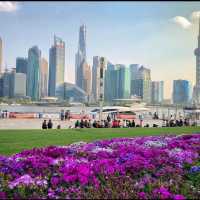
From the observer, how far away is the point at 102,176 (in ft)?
21.2

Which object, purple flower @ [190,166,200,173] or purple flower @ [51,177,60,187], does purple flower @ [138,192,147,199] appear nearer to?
purple flower @ [51,177,60,187]

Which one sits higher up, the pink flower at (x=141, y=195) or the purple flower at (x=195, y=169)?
the purple flower at (x=195, y=169)

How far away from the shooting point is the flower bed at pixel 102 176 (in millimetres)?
5555

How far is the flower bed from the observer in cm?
555

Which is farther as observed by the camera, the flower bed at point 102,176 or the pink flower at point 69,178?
the pink flower at point 69,178

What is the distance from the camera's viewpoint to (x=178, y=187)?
6.11m

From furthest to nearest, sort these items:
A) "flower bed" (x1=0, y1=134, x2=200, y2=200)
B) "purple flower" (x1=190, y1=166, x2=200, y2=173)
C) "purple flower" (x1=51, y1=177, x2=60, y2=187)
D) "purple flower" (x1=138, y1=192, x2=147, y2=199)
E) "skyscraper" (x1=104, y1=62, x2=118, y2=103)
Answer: "skyscraper" (x1=104, y1=62, x2=118, y2=103)
"purple flower" (x1=190, y1=166, x2=200, y2=173)
"purple flower" (x1=51, y1=177, x2=60, y2=187)
"flower bed" (x1=0, y1=134, x2=200, y2=200)
"purple flower" (x1=138, y1=192, x2=147, y2=199)

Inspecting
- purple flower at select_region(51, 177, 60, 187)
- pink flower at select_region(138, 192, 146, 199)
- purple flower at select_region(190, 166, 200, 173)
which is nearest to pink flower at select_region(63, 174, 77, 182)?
purple flower at select_region(51, 177, 60, 187)

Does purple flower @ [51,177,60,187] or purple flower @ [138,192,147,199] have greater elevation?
purple flower @ [51,177,60,187]

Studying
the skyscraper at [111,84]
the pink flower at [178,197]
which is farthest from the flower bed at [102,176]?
the skyscraper at [111,84]

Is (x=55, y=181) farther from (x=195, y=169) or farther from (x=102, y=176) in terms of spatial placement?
(x=195, y=169)

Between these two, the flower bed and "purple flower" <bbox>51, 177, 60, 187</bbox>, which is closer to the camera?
the flower bed

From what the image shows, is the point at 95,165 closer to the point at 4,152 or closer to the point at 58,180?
the point at 58,180

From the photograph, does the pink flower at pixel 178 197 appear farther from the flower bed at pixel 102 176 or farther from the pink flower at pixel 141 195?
the pink flower at pixel 141 195
